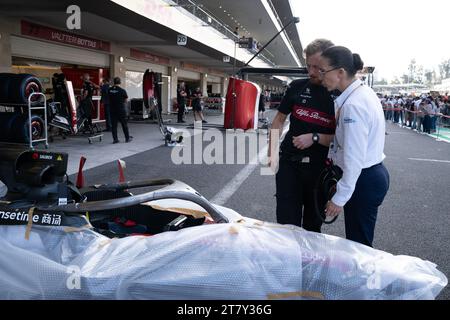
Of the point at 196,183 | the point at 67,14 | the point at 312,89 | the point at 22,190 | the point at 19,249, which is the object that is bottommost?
the point at 196,183

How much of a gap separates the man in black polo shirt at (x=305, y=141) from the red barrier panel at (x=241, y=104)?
10.3 m

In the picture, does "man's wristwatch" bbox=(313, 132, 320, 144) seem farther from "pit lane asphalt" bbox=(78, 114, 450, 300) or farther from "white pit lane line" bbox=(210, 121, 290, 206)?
"white pit lane line" bbox=(210, 121, 290, 206)

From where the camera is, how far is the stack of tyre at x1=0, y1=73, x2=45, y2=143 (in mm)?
4141

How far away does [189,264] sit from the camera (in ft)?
6.25

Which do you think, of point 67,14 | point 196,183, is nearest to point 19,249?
point 196,183

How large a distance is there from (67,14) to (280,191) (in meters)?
11.0

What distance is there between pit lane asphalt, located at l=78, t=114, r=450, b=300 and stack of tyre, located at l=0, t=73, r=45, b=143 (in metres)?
1.64

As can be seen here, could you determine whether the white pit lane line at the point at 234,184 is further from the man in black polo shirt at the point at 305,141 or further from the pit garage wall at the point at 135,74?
the pit garage wall at the point at 135,74

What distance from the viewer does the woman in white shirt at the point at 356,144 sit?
235cm

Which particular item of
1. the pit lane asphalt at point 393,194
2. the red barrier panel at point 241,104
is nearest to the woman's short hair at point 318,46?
the pit lane asphalt at point 393,194

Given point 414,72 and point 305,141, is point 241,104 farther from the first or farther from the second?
point 414,72

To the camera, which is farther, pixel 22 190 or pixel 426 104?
pixel 426 104
